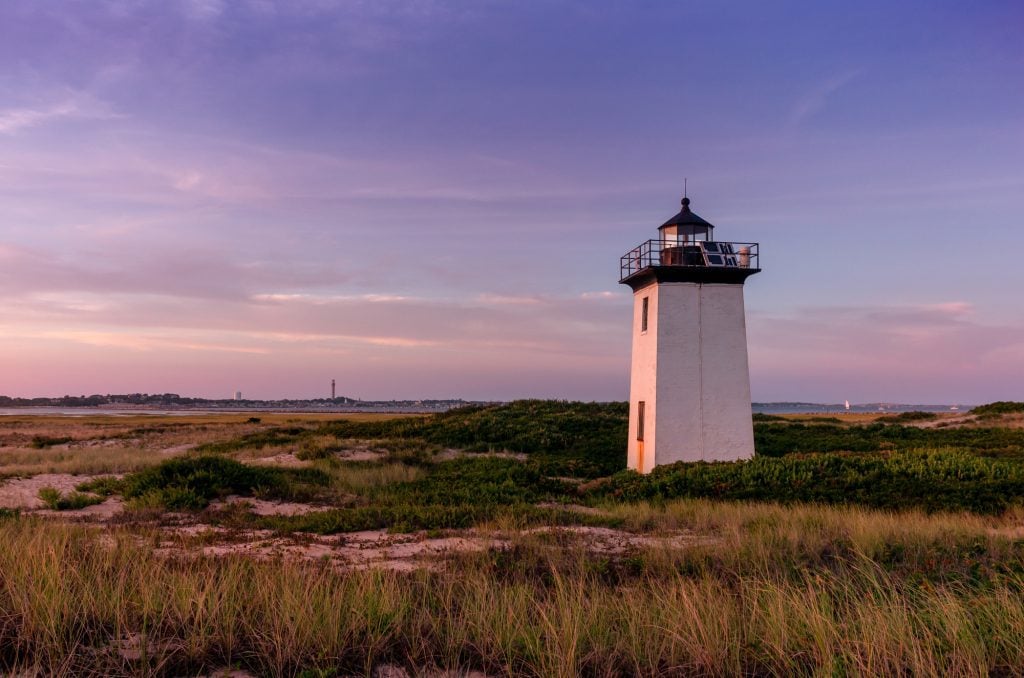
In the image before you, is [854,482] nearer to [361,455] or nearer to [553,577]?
[553,577]

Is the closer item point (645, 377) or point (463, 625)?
point (463, 625)

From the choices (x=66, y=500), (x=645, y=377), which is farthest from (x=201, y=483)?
(x=645, y=377)

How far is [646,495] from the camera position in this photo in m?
18.6

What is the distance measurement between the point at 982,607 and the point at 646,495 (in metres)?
12.5

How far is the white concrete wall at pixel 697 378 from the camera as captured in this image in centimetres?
2302

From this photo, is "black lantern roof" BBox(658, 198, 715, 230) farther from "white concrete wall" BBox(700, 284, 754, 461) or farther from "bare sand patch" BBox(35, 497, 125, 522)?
"bare sand patch" BBox(35, 497, 125, 522)

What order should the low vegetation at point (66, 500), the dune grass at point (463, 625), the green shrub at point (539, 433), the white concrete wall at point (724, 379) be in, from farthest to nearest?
the green shrub at point (539, 433)
the white concrete wall at point (724, 379)
the low vegetation at point (66, 500)
the dune grass at point (463, 625)

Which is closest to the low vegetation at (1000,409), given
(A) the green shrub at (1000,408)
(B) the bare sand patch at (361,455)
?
(A) the green shrub at (1000,408)

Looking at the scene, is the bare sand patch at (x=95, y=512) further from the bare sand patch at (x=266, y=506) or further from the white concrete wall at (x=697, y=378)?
the white concrete wall at (x=697, y=378)

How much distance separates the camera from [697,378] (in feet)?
76.1

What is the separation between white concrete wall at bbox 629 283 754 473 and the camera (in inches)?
906

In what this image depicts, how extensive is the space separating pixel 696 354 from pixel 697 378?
2.74 feet

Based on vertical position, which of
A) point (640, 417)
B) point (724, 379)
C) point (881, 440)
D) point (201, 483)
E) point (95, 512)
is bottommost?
point (95, 512)

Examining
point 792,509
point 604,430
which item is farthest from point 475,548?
point 604,430
